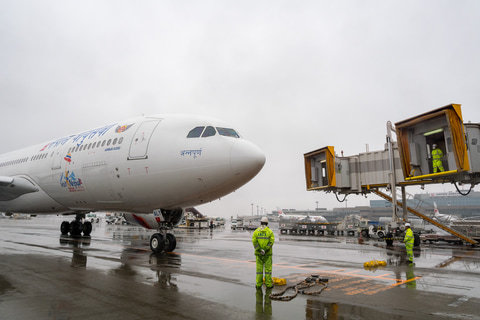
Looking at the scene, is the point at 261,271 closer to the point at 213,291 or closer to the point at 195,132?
the point at 213,291

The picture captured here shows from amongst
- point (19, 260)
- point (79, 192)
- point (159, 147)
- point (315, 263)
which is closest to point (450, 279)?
point (315, 263)

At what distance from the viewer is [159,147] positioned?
36.7 ft

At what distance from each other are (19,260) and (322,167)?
19014mm

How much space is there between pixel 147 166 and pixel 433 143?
14.3 meters

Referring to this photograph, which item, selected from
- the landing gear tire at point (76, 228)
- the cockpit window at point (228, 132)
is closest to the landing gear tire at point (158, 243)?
the cockpit window at point (228, 132)

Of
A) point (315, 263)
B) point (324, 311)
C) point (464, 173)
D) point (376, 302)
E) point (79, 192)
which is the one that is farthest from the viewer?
point (464, 173)

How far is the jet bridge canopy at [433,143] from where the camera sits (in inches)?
552

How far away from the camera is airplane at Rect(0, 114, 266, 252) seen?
33.9 feet

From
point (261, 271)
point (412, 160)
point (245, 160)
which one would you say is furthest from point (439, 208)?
point (261, 271)

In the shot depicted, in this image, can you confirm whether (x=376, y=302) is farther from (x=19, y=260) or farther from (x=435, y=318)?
(x=19, y=260)

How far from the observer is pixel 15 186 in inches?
661

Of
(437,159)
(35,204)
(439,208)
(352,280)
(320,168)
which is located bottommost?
(352,280)

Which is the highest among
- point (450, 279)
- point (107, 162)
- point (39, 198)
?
point (107, 162)

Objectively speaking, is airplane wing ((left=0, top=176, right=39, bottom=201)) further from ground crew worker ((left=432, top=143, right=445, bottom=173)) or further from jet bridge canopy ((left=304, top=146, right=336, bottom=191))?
ground crew worker ((left=432, top=143, right=445, bottom=173))
